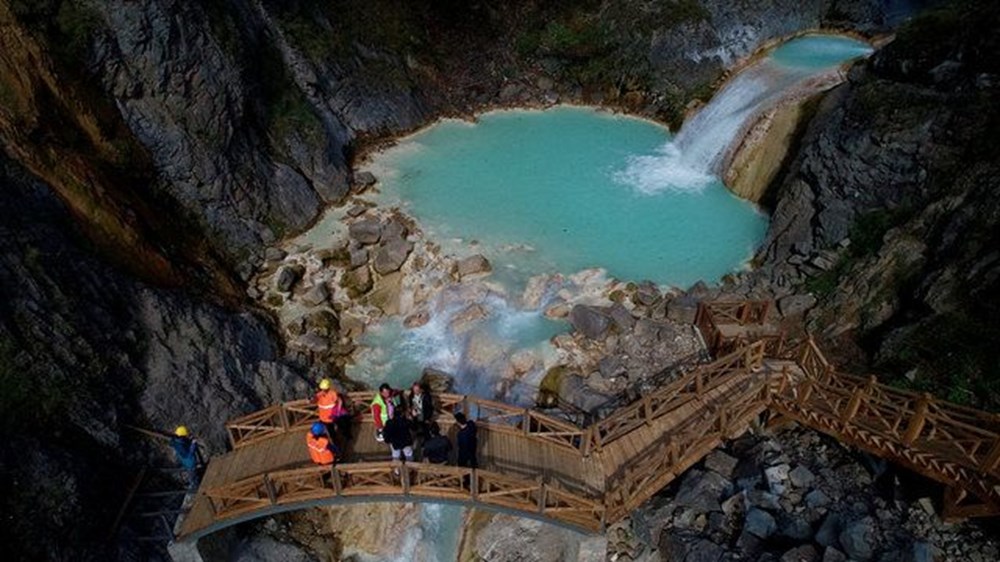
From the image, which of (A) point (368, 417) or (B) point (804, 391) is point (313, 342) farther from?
(B) point (804, 391)

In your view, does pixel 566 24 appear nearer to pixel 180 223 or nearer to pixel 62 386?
pixel 180 223

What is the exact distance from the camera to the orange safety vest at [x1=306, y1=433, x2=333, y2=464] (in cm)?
1501

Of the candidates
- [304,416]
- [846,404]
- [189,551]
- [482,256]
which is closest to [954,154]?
[846,404]

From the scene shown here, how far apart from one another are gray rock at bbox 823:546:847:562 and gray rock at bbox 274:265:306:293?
2073 cm

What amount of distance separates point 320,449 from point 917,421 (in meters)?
13.1

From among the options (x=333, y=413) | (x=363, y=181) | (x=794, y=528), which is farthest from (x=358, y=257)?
(x=794, y=528)

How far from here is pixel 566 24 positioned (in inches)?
1670

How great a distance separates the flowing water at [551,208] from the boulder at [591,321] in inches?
37.2

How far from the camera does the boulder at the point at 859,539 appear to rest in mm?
13422

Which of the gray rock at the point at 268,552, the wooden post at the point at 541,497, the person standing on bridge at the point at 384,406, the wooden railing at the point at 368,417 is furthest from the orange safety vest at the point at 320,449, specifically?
the wooden post at the point at 541,497

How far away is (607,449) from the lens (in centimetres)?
1670

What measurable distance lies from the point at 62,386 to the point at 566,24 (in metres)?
36.1

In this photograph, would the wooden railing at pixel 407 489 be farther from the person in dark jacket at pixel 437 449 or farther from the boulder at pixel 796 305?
the boulder at pixel 796 305

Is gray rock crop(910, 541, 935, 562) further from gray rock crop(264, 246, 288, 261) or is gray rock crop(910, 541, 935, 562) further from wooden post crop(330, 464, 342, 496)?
gray rock crop(264, 246, 288, 261)
